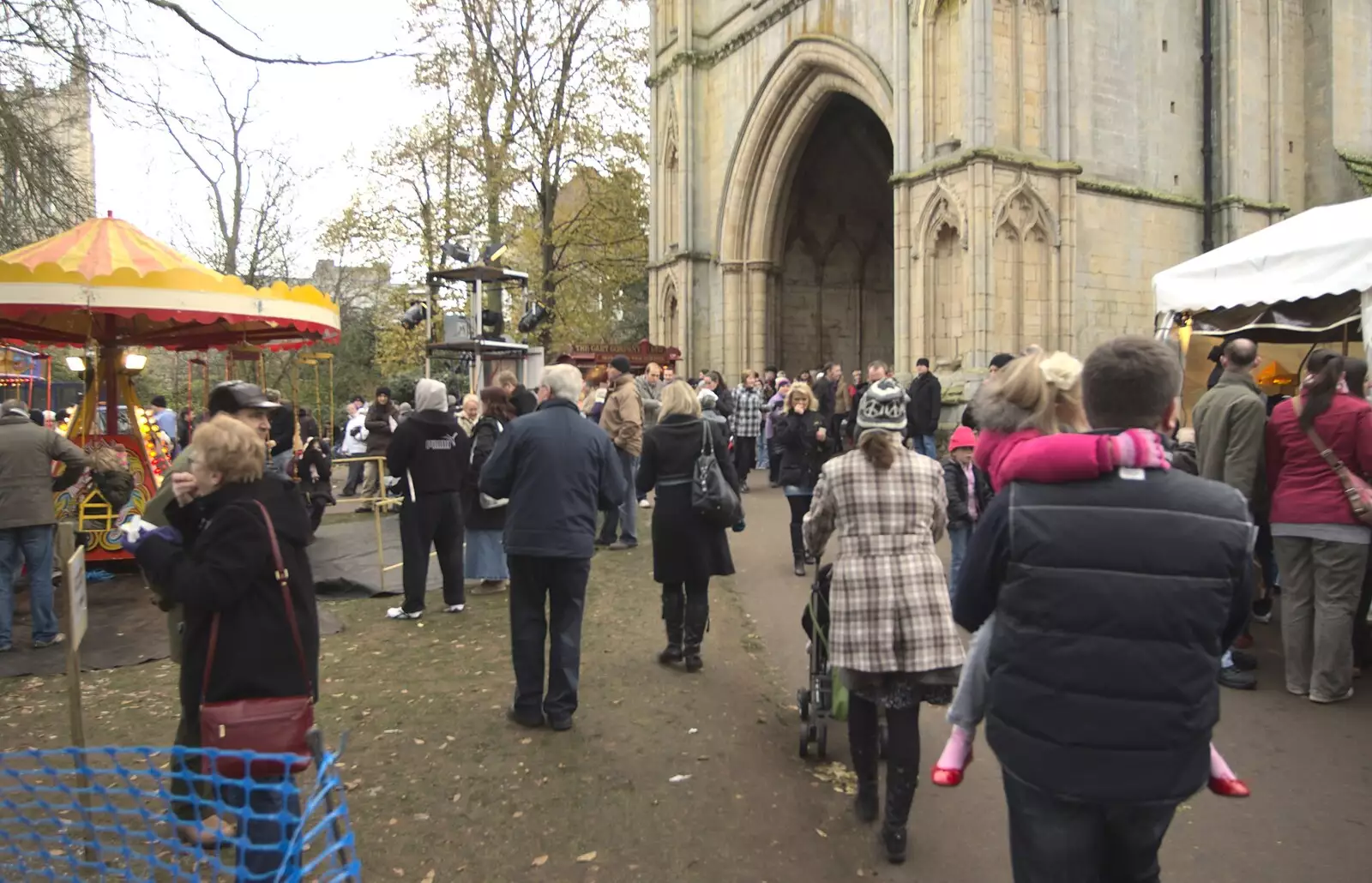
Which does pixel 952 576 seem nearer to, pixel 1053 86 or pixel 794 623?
pixel 794 623

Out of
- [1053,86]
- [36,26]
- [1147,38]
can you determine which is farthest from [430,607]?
[1147,38]

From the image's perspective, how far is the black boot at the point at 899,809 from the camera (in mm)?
3443

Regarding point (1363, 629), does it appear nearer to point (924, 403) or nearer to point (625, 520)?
point (625, 520)

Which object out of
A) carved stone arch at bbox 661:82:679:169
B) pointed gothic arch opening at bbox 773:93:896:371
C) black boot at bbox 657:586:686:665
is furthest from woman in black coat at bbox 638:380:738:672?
carved stone arch at bbox 661:82:679:169

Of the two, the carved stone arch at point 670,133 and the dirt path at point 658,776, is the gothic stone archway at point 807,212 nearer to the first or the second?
the carved stone arch at point 670,133

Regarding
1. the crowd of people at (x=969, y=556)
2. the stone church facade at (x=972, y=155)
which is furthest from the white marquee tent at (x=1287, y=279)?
the stone church facade at (x=972, y=155)

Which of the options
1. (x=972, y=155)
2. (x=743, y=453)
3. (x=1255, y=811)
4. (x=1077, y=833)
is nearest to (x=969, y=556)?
(x=1077, y=833)

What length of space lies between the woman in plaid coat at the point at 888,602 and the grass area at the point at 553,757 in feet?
1.20

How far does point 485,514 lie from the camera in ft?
25.9

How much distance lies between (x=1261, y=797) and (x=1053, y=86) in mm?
13992

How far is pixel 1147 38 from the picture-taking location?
16812mm

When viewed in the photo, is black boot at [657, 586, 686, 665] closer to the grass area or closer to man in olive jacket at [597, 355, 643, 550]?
the grass area

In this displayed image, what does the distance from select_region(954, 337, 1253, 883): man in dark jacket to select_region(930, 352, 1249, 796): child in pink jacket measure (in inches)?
1.9

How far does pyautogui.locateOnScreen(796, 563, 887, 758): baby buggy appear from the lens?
14.2ft
